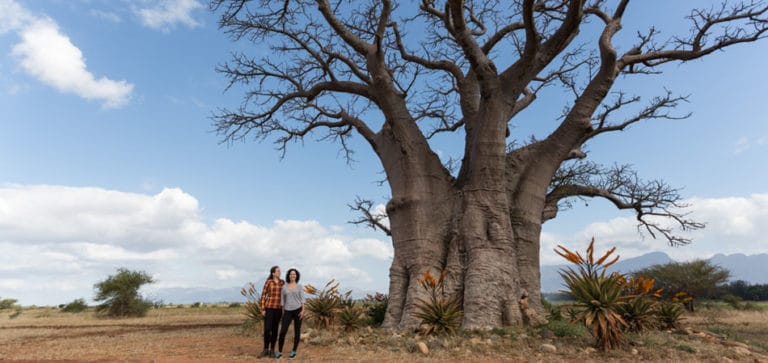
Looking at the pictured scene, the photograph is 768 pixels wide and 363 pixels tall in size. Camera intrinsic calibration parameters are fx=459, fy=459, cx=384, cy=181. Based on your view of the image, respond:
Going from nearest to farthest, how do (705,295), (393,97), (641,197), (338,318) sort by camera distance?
(338,318), (393,97), (641,197), (705,295)

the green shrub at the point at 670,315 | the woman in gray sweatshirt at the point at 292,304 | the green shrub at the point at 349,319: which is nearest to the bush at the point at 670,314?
the green shrub at the point at 670,315

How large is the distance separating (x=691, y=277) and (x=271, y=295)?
21.9m

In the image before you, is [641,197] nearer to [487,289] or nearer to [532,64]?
[532,64]

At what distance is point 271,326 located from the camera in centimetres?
656

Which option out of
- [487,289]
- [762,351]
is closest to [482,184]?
[487,289]

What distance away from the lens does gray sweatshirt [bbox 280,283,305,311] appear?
648 cm

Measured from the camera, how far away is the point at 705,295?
22.7 m

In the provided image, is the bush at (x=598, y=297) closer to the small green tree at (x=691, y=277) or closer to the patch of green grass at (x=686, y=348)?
the patch of green grass at (x=686, y=348)

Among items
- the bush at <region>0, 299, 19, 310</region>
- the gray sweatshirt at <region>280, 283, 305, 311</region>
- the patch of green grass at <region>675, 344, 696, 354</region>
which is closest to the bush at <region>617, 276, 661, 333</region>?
the patch of green grass at <region>675, 344, 696, 354</region>

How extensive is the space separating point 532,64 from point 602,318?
5068 millimetres

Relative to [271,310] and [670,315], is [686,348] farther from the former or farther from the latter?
[271,310]

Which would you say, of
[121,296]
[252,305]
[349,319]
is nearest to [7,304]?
[121,296]

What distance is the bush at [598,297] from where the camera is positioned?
5984mm

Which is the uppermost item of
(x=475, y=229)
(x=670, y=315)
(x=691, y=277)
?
(x=475, y=229)
